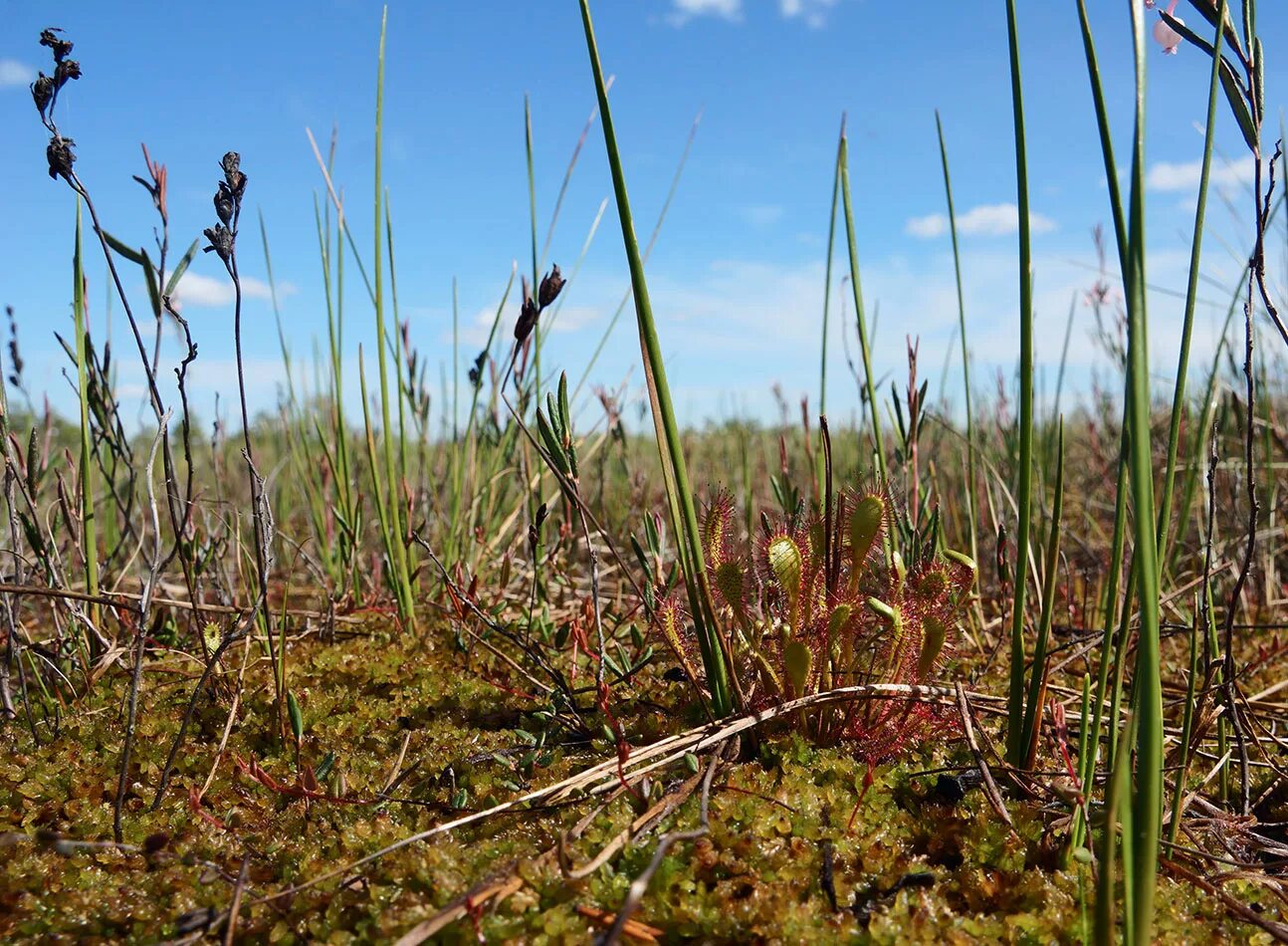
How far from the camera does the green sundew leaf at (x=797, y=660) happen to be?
4.31 ft

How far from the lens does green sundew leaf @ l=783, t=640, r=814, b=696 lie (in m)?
1.31

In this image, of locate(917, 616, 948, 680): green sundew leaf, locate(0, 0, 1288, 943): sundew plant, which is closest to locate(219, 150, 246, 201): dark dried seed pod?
locate(0, 0, 1288, 943): sundew plant

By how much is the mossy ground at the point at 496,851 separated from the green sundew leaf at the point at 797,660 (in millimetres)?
170

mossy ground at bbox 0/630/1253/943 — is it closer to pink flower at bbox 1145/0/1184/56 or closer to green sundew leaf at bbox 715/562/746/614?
green sundew leaf at bbox 715/562/746/614

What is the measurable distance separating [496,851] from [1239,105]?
1.43 metres

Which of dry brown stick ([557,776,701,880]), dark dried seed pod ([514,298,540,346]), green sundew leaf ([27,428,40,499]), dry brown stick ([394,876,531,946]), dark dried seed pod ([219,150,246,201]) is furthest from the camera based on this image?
green sundew leaf ([27,428,40,499])

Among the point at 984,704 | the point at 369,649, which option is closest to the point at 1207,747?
the point at 984,704

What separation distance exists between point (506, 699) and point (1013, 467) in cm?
271

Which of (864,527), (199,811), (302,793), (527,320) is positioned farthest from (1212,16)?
(199,811)

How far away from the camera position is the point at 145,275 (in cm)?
174

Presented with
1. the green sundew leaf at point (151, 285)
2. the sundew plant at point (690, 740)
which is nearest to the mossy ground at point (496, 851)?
the sundew plant at point (690, 740)

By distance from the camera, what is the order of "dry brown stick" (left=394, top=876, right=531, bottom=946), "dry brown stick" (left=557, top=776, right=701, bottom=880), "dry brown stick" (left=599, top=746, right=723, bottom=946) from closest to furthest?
1. "dry brown stick" (left=599, top=746, right=723, bottom=946)
2. "dry brown stick" (left=394, top=876, right=531, bottom=946)
3. "dry brown stick" (left=557, top=776, right=701, bottom=880)

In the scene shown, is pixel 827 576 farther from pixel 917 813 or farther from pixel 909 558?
pixel 909 558

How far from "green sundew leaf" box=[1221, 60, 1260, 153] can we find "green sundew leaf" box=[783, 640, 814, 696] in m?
0.90
